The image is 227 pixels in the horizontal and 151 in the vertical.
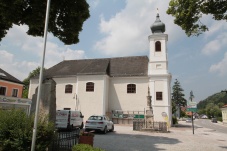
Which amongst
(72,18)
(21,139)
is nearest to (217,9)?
(72,18)

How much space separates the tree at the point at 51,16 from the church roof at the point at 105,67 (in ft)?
69.7

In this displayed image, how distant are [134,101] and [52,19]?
24.1 metres

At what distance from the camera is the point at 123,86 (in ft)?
120

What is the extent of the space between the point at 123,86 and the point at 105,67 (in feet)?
15.3

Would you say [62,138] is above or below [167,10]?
below

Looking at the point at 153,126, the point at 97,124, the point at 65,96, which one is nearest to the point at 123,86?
the point at 65,96

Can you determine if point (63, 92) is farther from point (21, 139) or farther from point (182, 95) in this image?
point (182, 95)

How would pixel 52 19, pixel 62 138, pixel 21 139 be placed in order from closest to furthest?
pixel 21 139, pixel 62 138, pixel 52 19

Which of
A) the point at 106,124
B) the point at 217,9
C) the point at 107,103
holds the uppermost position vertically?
the point at 217,9

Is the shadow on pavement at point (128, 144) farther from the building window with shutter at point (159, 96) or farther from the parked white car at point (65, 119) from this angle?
the building window with shutter at point (159, 96)

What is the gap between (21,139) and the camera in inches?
270

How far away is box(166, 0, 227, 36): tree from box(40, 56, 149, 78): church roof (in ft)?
76.5

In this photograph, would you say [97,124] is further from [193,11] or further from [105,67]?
[105,67]

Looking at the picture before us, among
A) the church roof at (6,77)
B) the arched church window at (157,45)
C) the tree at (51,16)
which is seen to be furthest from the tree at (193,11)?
the church roof at (6,77)
